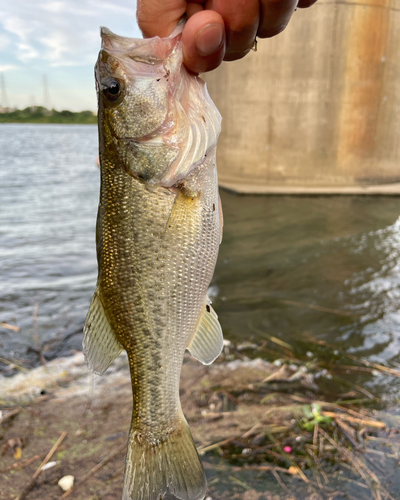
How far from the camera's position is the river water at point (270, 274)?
4.54m

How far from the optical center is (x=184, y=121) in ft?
5.47

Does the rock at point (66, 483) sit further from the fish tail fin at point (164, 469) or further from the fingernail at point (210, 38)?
the fingernail at point (210, 38)

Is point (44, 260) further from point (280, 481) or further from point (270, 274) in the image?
point (280, 481)

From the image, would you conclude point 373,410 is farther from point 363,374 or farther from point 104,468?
point 104,468

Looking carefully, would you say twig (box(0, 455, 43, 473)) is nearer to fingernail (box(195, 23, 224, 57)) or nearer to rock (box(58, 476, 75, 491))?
rock (box(58, 476, 75, 491))

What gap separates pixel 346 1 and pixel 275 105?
3.17 m

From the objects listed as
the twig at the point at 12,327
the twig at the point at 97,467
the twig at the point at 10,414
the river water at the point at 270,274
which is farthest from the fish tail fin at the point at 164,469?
the twig at the point at 12,327

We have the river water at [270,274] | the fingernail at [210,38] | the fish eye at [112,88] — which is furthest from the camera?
the river water at [270,274]

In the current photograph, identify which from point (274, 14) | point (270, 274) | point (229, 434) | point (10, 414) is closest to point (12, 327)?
point (10, 414)

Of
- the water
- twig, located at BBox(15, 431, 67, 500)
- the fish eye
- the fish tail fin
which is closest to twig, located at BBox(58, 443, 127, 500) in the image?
twig, located at BBox(15, 431, 67, 500)

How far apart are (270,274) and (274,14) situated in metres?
5.26

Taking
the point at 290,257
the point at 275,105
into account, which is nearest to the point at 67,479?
the point at 290,257

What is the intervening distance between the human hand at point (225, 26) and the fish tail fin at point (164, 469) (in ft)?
5.02

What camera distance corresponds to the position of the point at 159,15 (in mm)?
1660
